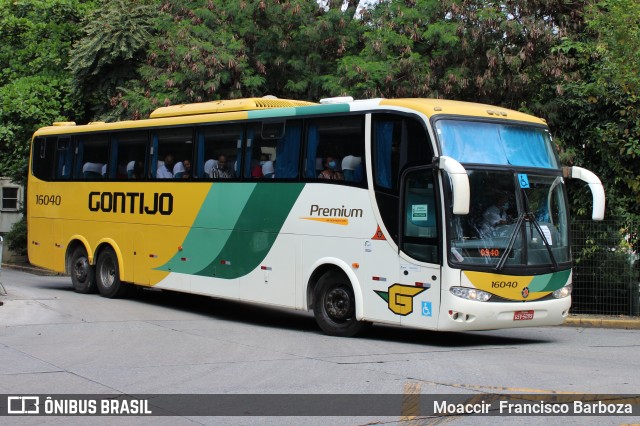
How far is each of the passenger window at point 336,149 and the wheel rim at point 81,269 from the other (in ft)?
25.2

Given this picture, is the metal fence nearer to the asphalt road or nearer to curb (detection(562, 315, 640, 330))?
curb (detection(562, 315, 640, 330))

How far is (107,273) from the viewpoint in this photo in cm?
2019

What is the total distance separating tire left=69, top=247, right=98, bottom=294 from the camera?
2056 centimetres

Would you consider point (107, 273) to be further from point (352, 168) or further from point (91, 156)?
point (352, 168)

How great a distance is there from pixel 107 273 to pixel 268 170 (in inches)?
239

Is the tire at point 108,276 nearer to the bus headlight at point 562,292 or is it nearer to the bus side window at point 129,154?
the bus side window at point 129,154

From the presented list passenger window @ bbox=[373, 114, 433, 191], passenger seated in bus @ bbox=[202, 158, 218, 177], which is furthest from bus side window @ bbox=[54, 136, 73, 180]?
passenger window @ bbox=[373, 114, 433, 191]

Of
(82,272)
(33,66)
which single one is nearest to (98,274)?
(82,272)

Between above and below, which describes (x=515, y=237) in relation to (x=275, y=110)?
below

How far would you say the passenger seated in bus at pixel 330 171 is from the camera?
47.9ft

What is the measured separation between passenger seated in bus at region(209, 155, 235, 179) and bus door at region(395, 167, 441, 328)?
4257 mm

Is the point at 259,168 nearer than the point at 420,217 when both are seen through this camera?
No

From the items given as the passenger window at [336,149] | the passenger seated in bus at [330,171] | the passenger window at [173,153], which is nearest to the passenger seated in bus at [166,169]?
the passenger window at [173,153]

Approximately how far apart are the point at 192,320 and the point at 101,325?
79.1 inches
